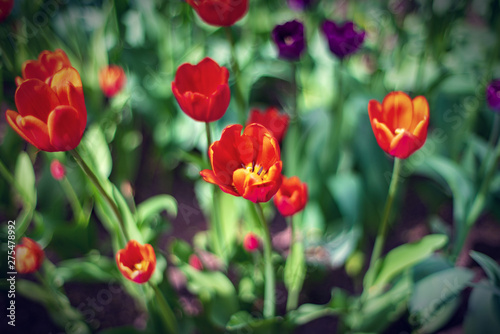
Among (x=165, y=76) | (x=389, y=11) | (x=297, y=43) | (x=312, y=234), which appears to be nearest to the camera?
(x=297, y=43)

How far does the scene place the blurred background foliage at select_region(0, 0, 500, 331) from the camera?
3.96 ft

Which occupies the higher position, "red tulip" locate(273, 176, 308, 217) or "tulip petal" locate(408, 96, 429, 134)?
"tulip petal" locate(408, 96, 429, 134)

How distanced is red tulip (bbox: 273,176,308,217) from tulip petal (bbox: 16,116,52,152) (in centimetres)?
42

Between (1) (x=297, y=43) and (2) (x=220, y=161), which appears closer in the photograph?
(2) (x=220, y=161)

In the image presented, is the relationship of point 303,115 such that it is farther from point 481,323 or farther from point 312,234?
point 481,323

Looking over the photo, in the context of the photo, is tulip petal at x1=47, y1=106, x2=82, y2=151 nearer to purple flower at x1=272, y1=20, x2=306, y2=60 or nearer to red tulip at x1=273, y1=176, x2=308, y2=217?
red tulip at x1=273, y1=176, x2=308, y2=217

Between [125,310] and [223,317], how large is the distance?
50cm

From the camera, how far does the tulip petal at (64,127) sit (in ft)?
2.01

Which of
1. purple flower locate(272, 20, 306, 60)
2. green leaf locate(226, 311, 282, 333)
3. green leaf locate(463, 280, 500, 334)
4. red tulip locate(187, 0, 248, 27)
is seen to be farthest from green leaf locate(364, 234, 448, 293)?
red tulip locate(187, 0, 248, 27)

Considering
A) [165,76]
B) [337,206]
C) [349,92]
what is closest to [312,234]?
[337,206]

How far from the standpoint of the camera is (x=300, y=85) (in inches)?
63.6

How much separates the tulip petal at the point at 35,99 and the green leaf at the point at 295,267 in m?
0.63

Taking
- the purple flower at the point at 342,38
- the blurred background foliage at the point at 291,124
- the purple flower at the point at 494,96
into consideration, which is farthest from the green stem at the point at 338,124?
the purple flower at the point at 494,96

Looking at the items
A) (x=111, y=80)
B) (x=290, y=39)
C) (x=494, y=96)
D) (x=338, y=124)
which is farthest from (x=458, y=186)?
(x=111, y=80)
